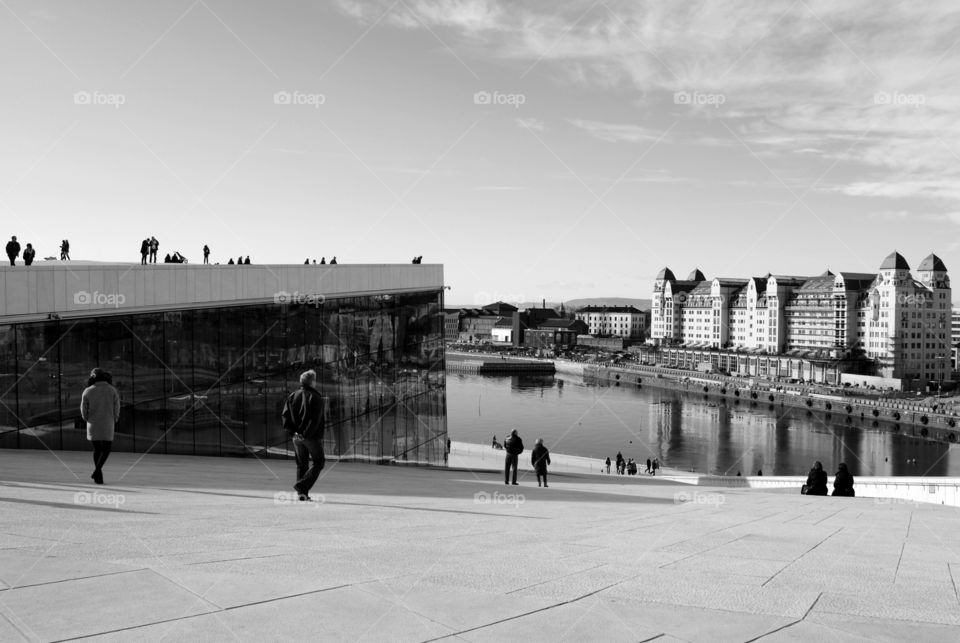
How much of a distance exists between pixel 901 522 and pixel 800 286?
13739cm

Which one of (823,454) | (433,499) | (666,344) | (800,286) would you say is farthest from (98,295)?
(666,344)

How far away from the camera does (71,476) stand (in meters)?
8.67

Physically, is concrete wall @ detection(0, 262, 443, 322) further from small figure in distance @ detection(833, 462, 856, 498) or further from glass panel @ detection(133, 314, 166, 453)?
small figure in distance @ detection(833, 462, 856, 498)

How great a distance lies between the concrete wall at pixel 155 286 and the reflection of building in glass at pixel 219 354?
0.08ft

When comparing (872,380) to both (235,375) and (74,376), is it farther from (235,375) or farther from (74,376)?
(74,376)

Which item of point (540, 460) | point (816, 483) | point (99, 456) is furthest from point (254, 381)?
point (816, 483)

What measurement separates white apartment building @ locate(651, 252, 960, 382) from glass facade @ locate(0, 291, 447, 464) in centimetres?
10492

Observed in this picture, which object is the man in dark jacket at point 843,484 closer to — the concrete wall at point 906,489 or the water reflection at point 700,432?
the concrete wall at point 906,489

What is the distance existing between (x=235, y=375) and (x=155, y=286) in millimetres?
2895

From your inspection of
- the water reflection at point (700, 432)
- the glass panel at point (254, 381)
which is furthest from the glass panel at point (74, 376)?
the water reflection at point (700, 432)

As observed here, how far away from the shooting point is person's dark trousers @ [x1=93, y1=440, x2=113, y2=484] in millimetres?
8016

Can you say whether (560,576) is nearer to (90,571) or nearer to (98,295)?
(90,571)

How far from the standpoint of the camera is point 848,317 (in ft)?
393

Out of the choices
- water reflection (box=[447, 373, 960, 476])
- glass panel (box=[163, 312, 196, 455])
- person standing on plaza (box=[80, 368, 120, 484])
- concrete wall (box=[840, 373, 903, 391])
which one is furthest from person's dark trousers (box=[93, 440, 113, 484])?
concrete wall (box=[840, 373, 903, 391])
